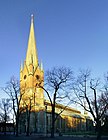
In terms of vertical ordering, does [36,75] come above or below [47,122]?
above

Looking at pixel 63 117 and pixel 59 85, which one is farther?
pixel 63 117

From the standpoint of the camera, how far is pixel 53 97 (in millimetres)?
35250

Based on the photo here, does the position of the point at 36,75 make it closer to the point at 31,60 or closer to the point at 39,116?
the point at 31,60

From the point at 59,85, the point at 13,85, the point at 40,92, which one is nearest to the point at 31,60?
the point at 40,92

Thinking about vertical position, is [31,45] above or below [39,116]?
above

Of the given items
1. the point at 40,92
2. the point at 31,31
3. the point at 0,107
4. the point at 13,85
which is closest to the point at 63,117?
the point at 40,92

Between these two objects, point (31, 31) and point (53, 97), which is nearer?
point (53, 97)

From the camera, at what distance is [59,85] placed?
117 ft

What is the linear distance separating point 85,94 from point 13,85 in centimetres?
1498

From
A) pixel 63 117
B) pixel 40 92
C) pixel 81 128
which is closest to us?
pixel 40 92

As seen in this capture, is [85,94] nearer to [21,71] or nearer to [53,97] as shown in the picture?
[53,97]

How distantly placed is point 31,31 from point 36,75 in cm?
1808

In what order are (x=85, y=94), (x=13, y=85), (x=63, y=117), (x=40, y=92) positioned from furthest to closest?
(x=63, y=117) < (x=40, y=92) < (x=13, y=85) < (x=85, y=94)

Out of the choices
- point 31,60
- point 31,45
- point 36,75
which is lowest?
point 36,75
